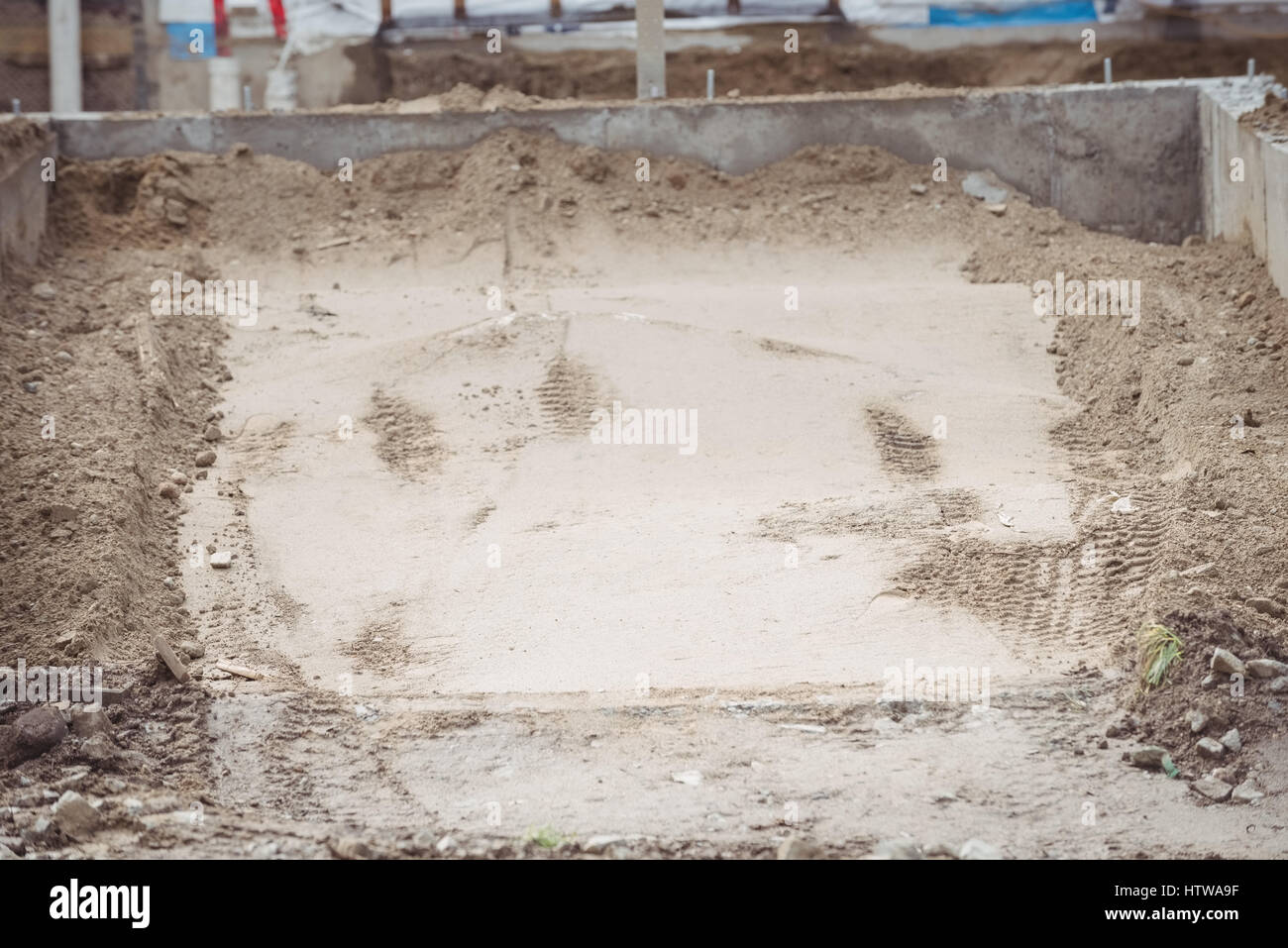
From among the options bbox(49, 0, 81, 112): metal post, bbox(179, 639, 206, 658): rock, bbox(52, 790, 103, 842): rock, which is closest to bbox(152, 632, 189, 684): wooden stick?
bbox(179, 639, 206, 658): rock

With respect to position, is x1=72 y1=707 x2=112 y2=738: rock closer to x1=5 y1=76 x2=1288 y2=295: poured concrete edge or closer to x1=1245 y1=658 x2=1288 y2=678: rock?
x1=1245 y1=658 x2=1288 y2=678: rock

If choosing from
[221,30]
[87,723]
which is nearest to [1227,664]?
[87,723]

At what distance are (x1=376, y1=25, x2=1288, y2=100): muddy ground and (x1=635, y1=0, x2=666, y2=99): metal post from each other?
1.97 m

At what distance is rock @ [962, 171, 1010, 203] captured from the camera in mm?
11750

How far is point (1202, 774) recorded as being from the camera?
5.02 metres

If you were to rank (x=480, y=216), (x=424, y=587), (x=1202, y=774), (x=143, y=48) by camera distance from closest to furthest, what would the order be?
(x=1202, y=774)
(x=424, y=587)
(x=480, y=216)
(x=143, y=48)

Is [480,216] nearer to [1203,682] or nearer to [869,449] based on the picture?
[869,449]

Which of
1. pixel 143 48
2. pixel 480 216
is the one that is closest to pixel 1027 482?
pixel 480 216

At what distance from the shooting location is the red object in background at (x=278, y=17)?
14.0 metres

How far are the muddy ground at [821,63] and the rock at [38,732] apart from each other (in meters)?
10.2

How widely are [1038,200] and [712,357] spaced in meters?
4.29

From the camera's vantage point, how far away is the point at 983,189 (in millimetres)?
11797

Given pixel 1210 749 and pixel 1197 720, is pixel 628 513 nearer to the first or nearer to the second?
pixel 1197 720

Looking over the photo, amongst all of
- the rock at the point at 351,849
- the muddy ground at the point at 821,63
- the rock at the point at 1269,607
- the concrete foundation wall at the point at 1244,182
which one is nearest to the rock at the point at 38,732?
the rock at the point at 351,849
